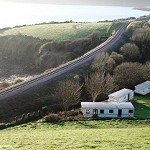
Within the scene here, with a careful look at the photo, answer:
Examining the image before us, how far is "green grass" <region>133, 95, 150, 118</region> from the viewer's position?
51.9 meters

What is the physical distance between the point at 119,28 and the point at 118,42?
23.3 meters

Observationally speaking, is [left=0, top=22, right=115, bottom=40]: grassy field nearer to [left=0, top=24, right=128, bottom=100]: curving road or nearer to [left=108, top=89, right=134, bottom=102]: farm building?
[left=0, top=24, right=128, bottom=100]: curving road

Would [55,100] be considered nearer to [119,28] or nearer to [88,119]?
[88,119]

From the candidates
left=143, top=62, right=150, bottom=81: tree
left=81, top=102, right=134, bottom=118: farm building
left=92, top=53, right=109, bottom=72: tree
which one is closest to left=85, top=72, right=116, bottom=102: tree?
left=81, top=102, right=134, bottom=118: farm building

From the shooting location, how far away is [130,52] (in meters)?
86.5

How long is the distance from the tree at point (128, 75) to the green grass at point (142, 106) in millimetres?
5982

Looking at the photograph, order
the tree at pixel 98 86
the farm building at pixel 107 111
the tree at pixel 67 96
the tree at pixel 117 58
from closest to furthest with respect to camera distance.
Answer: the farm building at pixel 107 111
the tree at pixel 67 96
the tree at pixel 98 86
the tree at pixel 117 58

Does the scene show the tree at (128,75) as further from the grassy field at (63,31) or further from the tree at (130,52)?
the grassy field at (63,31)

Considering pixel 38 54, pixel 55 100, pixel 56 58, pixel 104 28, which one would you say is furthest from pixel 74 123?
pixel 104 28

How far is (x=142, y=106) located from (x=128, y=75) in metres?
14.3

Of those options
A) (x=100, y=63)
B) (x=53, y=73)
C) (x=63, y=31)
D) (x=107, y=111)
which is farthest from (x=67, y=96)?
(x=63, y=31)

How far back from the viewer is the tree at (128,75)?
70000 mm

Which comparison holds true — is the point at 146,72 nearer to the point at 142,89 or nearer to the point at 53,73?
the point at 142,89

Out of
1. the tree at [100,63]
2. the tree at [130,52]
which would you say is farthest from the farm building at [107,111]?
the tree at [130,52]
